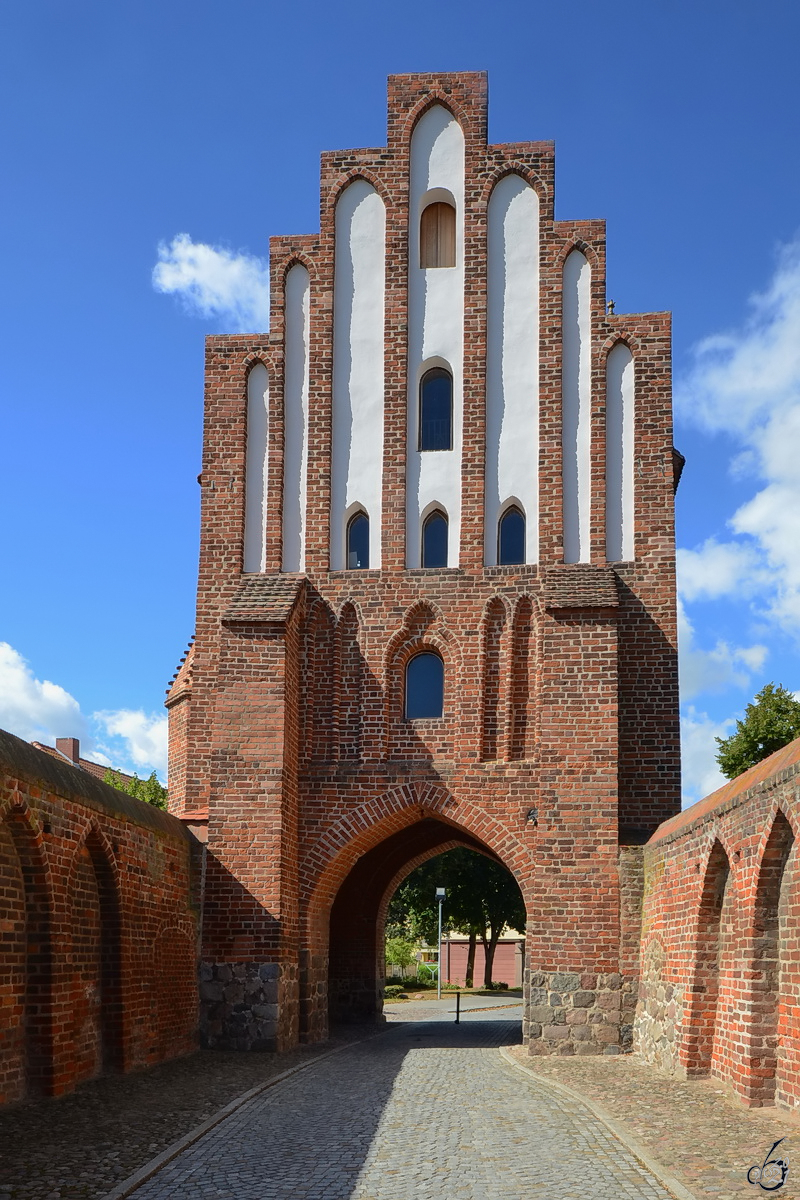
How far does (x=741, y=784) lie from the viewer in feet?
39.8

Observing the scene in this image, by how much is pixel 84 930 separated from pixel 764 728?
19108 mm

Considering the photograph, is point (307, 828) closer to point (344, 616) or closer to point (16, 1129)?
point (344, 616)

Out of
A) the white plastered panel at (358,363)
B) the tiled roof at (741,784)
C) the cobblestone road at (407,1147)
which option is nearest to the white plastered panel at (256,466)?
the white plastered panel at (358,363)

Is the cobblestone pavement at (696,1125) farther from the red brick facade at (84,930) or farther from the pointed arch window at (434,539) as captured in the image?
the pointed arch window at (434,539)

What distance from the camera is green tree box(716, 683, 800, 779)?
28547 millimetres

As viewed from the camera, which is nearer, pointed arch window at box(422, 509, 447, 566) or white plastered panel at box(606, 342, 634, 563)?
white plastered panel at box(606, 342, 634, 563)

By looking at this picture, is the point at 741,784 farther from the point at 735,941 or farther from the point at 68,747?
the point at 68,747

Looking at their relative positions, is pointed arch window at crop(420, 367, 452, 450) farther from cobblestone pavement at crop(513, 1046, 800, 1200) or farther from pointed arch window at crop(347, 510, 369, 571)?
cobblestone pavement at crop(513, 1046, 800, 1200)

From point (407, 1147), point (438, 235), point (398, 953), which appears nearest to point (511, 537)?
point (438, 235)

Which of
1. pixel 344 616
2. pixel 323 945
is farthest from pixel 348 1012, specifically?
pixel 344 616

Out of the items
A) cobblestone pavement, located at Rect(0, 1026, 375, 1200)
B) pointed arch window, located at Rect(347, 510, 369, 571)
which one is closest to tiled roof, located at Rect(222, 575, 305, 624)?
pointed arch window, located at Rect(347, 510, 369, 571)

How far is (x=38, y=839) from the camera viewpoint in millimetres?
11227

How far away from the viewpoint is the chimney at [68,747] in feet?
166

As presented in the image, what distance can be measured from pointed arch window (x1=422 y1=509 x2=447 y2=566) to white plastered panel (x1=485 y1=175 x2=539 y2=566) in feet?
2.22
